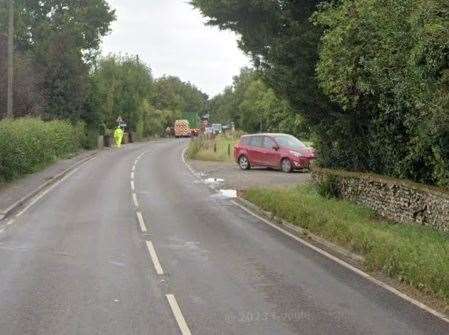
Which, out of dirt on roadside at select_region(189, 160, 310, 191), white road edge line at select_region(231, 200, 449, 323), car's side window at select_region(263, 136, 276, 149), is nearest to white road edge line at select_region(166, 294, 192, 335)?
white road edge line at select_region(231, 200, 449, 323)

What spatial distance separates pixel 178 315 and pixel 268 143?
23.3 m

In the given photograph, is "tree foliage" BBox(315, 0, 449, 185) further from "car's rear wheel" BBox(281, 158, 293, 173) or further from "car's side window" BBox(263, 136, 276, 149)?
"car's side window" BBox(263, 136, 276, 149)

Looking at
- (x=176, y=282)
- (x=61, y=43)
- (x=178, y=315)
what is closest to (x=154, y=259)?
(x=176, y=282)

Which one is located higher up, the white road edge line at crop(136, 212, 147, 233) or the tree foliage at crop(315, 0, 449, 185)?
the tree foliage at crop(315, 0, 449, 185)

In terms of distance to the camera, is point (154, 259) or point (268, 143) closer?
point (154, 259)

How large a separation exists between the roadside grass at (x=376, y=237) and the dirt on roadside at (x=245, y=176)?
6150 mm

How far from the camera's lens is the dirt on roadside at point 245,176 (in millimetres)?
24844

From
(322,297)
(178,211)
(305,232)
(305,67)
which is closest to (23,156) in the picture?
(178,211)

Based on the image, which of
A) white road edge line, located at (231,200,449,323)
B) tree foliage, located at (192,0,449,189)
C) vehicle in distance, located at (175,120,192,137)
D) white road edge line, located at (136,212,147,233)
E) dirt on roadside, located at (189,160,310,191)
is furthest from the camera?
vehicle in distance, located at (175,120,192,137)

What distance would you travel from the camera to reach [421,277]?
890 cm

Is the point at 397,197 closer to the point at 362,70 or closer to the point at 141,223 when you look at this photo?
the point at 362,70

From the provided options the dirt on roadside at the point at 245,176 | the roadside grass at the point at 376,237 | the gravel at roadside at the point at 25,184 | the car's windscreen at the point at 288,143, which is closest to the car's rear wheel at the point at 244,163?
the dirt on roadside at the point at 245,176

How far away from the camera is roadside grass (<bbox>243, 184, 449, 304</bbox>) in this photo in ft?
29.5

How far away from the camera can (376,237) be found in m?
11.4
